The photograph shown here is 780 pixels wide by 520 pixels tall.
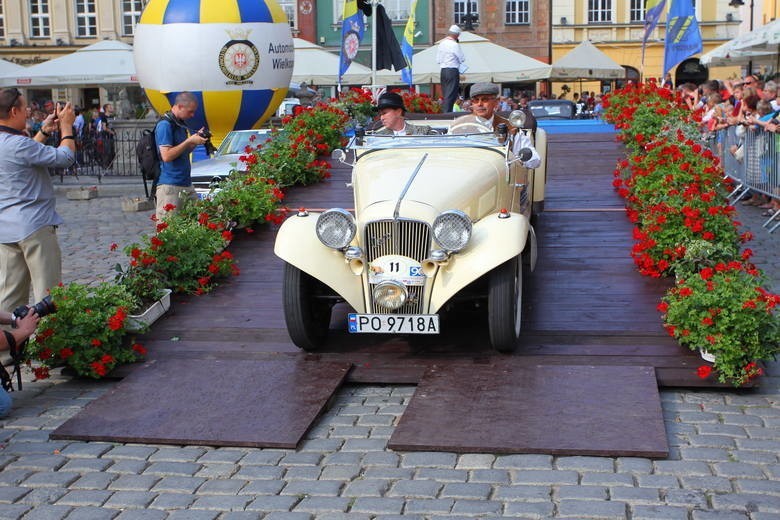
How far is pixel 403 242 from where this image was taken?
6969 mm

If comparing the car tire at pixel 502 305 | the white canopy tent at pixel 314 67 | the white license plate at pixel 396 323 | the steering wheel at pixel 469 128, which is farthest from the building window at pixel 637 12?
the white license plate at pixel 396 323

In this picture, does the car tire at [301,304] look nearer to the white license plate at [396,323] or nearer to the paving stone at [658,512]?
the white license plate at [396,323]

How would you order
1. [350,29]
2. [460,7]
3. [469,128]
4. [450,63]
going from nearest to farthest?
1. [469,128]
2. [450,63]
3. [350,29]
4. [460,7]

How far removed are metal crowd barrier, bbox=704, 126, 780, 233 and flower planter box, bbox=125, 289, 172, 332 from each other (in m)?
7.93

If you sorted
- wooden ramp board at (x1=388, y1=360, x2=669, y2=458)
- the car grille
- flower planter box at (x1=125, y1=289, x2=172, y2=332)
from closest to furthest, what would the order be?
wooden ramp board at (x1=388, y1=360, x2=669, y2=458) < the car grille < flower planter box at (x1=125, y1=289, x2=172, y2=332)

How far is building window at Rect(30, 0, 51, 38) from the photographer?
53.2 metres

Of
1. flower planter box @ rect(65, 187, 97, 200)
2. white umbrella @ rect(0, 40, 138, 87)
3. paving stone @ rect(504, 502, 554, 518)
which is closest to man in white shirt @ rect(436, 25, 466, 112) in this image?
flower planter box @ rect(65, 187, 97, 200)

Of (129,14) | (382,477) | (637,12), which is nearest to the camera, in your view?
(382,477)

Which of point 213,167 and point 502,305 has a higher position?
point 213,167

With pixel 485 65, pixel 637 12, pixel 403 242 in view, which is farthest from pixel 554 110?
pixel 637 12

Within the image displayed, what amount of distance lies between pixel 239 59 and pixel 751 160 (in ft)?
25.2

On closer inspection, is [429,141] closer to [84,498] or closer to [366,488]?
[366,488]

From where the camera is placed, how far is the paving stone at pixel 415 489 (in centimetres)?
501

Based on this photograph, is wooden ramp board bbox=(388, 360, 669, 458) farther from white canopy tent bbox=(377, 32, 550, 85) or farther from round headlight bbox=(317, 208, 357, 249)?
white canopy tent bbox=(377, 32, 550, 85)
